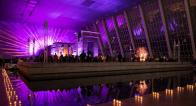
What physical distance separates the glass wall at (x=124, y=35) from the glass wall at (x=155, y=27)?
210 inches

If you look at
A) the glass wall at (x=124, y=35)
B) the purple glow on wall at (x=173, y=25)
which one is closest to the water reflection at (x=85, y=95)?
the purple glow on wall at (x=173, y=25)

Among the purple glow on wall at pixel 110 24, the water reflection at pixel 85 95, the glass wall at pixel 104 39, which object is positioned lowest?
the water reflection at pixel 85 95

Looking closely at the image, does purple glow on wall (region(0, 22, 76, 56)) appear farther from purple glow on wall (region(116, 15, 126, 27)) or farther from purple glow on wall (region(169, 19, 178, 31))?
purple glow on wall (region(169, 19, 178, 31))

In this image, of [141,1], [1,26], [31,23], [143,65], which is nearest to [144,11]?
[141,1]

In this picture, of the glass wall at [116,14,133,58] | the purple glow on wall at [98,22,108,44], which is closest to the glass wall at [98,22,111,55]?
the purple glow on wall at [98,22,108,44]

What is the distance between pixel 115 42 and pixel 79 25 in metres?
10.1

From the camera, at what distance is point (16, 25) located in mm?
42125

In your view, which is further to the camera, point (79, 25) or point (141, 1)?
point (79, 25)

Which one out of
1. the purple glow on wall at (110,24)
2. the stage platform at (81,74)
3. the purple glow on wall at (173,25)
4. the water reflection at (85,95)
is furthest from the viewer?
the purple glow on wall at (110,24)

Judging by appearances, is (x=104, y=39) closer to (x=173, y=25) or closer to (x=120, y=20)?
(x=120, y=20)

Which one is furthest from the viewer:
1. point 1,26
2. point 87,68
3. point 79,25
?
point 79,25

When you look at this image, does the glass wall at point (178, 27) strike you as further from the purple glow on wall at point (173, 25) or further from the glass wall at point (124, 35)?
the glass wall at point (124, 35)

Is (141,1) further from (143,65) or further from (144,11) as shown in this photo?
(143,65)

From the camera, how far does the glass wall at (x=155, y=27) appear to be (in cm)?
3134
